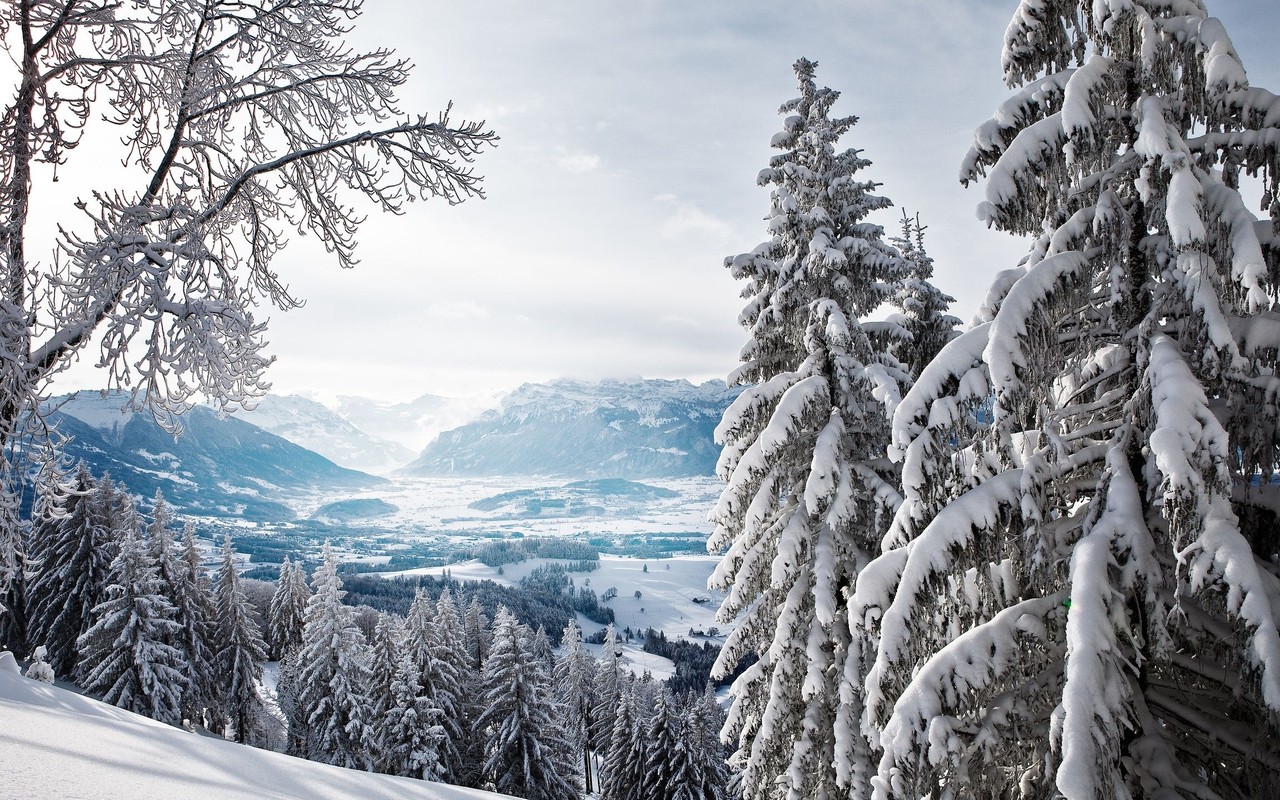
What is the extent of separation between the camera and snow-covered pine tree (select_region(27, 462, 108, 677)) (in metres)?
31.1

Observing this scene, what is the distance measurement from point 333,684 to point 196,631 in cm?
1041

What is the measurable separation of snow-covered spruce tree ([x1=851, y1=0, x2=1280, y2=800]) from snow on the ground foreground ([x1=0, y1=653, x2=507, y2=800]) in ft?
15.5

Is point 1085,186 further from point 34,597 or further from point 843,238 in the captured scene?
point 34,597

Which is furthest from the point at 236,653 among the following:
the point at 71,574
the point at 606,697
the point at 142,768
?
the point at 142,768

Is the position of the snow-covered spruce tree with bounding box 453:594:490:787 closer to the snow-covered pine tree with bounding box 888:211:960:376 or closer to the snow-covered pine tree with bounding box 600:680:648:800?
the snow-covered pine tree with bounding box 600:680:648:800

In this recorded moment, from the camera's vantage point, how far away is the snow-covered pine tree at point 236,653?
3347cm

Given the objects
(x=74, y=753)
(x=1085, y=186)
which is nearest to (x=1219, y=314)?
(x=1085, y=186)

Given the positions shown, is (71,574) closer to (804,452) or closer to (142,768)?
(142,768)

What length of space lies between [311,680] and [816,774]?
25058 millimetres

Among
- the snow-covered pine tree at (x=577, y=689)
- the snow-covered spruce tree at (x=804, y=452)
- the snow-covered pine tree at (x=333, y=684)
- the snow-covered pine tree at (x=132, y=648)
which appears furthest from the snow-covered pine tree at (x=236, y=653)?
the snow-covered spruce tree at (x=804, y=452)

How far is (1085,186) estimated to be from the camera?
222 inches

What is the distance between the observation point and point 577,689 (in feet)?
148

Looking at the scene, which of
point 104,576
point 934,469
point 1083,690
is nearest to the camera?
point 1083,690

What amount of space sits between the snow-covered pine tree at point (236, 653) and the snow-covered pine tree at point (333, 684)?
5.85m
